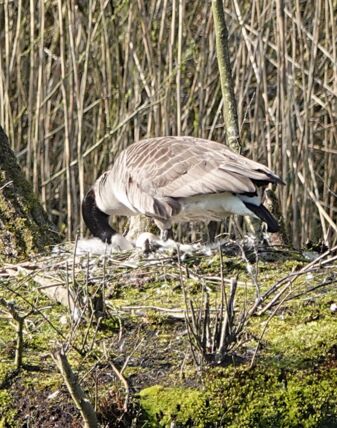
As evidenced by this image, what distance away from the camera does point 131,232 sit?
4.57 m

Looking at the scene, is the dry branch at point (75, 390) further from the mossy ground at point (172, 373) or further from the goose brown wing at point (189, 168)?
the goose brown wing at point (189, 168)

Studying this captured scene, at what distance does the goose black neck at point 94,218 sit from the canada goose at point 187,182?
0.04 m

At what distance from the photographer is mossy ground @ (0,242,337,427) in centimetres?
231

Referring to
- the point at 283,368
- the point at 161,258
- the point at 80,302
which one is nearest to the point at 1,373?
the point at 80,302

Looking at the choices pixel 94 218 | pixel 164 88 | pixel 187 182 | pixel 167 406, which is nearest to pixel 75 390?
pixel 167 406

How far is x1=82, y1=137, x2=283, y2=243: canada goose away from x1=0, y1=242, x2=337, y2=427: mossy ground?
0.81 metres

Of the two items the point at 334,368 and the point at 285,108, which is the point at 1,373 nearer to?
the point at 334,368

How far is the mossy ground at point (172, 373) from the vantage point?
231 cm

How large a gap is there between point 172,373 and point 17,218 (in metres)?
1.47

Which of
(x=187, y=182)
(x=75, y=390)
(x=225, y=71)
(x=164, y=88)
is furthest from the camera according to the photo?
(x=164, y=88)

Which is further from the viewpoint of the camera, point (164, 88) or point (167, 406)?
point (164, 88)

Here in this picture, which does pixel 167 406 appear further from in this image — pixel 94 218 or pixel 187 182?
pixel 94 218

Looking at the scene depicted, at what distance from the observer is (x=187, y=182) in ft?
12.7

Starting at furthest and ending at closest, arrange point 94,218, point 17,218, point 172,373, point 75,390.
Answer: point 94,218 → point 17,218 → point 172,373 → point 75,390
